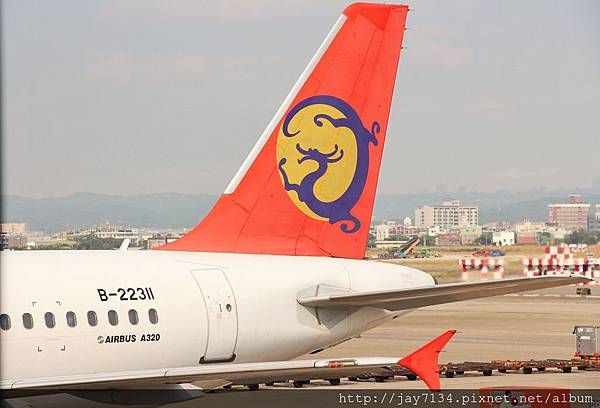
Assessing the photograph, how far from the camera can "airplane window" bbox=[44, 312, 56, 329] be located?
16.4m

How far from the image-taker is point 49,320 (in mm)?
16469

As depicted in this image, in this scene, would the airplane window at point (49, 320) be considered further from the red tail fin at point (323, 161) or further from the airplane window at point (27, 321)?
the red tail fin at point (323, 161)

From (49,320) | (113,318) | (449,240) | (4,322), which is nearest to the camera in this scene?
(4,322)

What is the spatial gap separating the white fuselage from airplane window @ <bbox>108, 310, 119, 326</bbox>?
0.15 ft

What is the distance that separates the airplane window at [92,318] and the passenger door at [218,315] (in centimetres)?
224

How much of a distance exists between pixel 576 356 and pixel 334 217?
1663 centimetres

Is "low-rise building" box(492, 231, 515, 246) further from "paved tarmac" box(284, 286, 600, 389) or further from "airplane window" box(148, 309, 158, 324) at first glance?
"airplane window" box(148, 309, 158, 324)

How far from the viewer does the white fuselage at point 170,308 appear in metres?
16.4

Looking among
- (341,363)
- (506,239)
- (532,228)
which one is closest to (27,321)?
(341,363)

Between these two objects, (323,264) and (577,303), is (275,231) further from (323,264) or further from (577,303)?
(577,303)

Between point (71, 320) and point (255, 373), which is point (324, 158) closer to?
point (71, 320)

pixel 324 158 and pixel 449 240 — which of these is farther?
pixel 449 240

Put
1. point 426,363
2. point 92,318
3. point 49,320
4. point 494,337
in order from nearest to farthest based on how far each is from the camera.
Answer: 1. point 426,363
2. point 49,320
3. point 92,318
4. point 494,337

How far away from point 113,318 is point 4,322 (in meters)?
1.98
